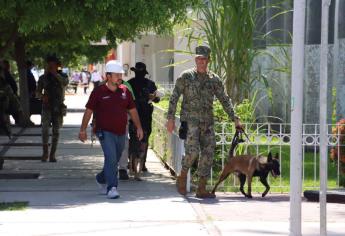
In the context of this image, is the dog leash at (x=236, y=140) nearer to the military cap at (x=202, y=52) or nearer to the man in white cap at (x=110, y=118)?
the military cap at (x=202, y=52)

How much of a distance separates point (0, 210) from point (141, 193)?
2.22 meters

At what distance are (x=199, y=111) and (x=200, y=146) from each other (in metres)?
0.47

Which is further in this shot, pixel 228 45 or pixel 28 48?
pixel 28 48

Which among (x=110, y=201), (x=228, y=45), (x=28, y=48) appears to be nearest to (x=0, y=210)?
(x=110, y=201)

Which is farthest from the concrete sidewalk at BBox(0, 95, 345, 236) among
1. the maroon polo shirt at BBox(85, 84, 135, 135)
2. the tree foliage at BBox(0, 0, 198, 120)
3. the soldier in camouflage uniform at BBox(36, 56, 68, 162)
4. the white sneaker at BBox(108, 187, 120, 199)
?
the tree foliage at BBox(0, 0, 198, 120)

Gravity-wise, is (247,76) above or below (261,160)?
above

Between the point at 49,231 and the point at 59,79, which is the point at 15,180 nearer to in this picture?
the point at 59,79

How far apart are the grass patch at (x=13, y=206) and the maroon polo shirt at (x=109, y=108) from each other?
4.43 feet

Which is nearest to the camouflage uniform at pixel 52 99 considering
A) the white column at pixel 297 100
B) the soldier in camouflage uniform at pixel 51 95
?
the soldier in camouflage uniform at pixel 51 95

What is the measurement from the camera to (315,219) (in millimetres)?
9766

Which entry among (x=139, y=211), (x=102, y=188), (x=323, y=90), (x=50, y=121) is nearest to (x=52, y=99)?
(x=50, y=121)

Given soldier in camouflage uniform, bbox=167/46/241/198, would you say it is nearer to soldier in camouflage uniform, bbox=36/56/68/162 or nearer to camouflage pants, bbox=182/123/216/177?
camouflage pants, bbox=182/123/216/177

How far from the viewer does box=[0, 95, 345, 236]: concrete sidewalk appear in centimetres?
893

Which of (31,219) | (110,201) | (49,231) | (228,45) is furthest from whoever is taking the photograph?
(228,45)
